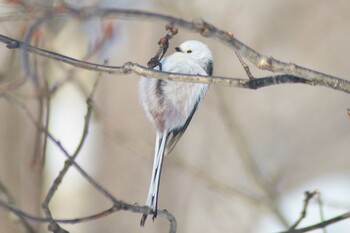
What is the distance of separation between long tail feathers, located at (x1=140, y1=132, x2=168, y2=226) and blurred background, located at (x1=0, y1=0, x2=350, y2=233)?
2.17m

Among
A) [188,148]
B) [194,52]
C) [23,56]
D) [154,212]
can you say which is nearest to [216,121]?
[188,148]

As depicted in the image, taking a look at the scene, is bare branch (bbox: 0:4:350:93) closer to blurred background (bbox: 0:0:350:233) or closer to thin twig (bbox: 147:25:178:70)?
thin twig (bbox: 147:25:178:70)

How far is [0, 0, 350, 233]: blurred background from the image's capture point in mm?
4465

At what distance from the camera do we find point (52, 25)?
4059 mm

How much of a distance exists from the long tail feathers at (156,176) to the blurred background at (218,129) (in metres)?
2.17

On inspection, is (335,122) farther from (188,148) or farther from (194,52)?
(194,52)

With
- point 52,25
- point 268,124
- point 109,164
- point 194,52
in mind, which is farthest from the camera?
point 268,124

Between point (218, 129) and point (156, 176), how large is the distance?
10.2 feet

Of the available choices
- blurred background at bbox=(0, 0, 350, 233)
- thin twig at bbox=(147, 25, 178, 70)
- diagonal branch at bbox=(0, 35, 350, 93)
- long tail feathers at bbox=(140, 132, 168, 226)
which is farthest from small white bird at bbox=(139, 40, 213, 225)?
blurred background at bbox=(0, 0, 350, 233)

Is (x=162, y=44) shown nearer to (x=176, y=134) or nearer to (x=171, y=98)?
(x=171, y=98)

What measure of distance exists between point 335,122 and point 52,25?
8.64 ft

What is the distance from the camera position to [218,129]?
4.93 metres

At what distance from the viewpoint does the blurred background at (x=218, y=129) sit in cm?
446

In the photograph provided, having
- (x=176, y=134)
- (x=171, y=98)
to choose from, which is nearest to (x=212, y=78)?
(x=171, y=98)
